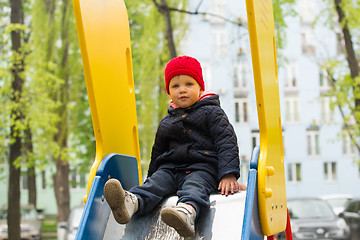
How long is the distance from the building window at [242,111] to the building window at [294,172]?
3987 millimetres

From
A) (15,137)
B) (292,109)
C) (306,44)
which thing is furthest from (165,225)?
(306,44)

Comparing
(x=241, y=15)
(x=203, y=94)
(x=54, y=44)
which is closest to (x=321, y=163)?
(x=54, y=44)

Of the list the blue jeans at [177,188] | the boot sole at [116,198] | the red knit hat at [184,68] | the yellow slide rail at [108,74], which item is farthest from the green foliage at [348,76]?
the boot sole at [116,198]

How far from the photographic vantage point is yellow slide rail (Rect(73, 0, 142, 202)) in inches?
127

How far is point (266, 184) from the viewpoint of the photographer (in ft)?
9.34

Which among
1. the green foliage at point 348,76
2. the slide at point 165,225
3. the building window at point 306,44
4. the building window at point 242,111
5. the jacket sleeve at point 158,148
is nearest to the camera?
the slide at point 165,225

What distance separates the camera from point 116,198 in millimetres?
2676

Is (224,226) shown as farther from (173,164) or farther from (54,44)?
(54,44)

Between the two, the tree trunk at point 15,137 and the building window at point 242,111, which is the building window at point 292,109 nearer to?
the building window at point 242,111

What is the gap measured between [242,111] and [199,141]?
68.1 ft

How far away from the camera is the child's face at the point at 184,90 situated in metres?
3.30

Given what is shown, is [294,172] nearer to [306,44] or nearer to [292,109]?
[292,109]

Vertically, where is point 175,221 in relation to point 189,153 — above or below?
below

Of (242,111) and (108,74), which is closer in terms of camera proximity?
(108,74)
